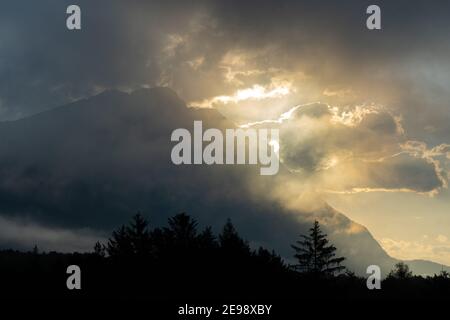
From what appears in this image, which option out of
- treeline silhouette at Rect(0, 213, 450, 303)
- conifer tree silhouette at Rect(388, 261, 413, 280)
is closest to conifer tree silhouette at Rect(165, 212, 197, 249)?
treeline silhouette at Rect(0, 213, 450, 303)

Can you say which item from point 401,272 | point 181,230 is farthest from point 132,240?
point 401,272

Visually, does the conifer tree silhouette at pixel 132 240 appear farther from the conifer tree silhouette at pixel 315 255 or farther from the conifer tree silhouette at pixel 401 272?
the conifer tree silhouette at pixel 401 272

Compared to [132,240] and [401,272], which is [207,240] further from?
[401,272]

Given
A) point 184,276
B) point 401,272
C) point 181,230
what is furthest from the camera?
point 401,272

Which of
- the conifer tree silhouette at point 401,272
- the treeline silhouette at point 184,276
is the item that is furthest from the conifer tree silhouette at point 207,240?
the conifer tree silhouette at point 401,272

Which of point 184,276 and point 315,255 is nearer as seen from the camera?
point 184,276

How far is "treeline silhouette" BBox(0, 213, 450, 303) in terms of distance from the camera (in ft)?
202

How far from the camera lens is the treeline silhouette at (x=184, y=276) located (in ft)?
202

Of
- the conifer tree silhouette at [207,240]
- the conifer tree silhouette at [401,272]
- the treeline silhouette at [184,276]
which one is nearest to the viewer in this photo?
the treeline silhouette at [184,276]

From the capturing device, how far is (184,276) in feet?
209
